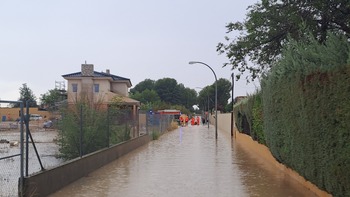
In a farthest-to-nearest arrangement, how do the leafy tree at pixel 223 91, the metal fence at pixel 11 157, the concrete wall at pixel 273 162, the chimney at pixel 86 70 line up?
the leafy tree at pixel 223 91, the chimney at pixel 86 70, the concrete wall at pixel 273 162, the metal fence at pixel 11 157

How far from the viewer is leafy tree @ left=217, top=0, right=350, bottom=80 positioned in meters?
17.6

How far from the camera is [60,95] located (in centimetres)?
5825

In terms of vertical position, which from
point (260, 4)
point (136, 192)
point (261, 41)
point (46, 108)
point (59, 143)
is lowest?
point (136, 192)

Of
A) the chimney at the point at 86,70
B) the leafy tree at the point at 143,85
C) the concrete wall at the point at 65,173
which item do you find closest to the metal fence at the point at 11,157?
the concrete wall at the point at 65,173

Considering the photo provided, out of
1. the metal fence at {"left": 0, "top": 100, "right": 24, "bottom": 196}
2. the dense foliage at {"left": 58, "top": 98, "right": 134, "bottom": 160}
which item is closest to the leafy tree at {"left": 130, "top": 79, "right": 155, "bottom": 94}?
the dense foliage at {"left": 58, "top": 98, "right": 134, "bottom": 160}

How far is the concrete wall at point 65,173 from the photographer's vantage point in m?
8.77

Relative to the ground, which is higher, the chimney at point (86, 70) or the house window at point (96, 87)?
the chimney at point (86, 70)

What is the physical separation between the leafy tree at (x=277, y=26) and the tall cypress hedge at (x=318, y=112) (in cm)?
494

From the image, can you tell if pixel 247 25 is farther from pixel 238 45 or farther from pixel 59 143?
pixel 59 143

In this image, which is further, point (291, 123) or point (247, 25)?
point (247, 25)

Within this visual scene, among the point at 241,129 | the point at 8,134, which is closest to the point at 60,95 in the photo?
the point at 241,129

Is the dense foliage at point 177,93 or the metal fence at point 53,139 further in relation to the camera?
the dense foliage at point 177,93

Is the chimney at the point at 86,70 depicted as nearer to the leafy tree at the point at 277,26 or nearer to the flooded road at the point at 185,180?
the leafy tree at the point at 277,26

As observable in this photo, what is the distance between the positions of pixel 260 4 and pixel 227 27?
3324 mm
